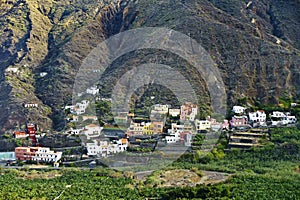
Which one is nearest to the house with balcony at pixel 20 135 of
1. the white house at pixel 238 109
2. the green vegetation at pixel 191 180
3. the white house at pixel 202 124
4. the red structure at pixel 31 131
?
A: the red structure at pixel 31 131

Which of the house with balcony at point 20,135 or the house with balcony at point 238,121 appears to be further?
the house with balcony at point 20,135

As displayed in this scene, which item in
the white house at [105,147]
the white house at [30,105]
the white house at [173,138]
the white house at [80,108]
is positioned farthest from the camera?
the white house at [30,105]

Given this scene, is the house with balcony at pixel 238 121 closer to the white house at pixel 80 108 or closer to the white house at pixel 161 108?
the white house at pixel 161 108

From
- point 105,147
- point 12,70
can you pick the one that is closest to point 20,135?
point 105,147

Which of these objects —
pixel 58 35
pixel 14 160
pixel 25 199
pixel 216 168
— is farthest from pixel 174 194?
pixel 58 35

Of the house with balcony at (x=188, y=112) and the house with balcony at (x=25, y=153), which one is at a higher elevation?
the house with balcony at (x=188, y=112)

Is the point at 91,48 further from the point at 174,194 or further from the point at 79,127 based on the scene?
the point at 174,194

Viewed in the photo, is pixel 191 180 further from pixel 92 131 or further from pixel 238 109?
pixel 238 109
